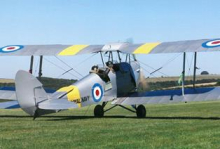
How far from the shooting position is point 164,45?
17.3m

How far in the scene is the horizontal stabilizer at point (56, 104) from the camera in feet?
47.9

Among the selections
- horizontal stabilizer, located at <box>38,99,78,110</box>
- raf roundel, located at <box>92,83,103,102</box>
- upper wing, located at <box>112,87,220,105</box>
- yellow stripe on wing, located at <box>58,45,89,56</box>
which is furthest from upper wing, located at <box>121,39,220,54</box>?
horizontal stabilizer, located at <box>38,99,78,110</box>

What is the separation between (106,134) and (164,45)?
7173mm

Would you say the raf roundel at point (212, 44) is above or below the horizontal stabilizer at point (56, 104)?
above

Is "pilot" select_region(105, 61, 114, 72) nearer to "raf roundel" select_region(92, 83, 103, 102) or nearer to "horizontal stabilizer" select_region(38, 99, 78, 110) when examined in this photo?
"raf roundel" select_region(92, 83, 103, 102)

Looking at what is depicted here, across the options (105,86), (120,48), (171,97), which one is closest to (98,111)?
(105,86)

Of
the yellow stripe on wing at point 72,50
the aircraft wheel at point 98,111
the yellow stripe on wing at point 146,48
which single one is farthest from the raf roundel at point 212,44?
the yellow stripe on wing at point 72,50

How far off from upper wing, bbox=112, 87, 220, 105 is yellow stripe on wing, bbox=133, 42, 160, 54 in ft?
5.20

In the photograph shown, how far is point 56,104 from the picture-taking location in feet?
48.6

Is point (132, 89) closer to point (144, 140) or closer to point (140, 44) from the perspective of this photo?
point (140, 44)

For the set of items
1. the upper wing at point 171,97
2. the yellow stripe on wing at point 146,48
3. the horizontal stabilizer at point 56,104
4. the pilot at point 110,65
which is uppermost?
the yellow stripe on wing at point 146,48

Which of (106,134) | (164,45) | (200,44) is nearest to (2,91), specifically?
(164,45)

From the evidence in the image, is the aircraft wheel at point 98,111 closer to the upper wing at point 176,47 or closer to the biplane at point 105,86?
A: the biplane at point 105,86

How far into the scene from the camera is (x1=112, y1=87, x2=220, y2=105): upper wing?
1630 cm
